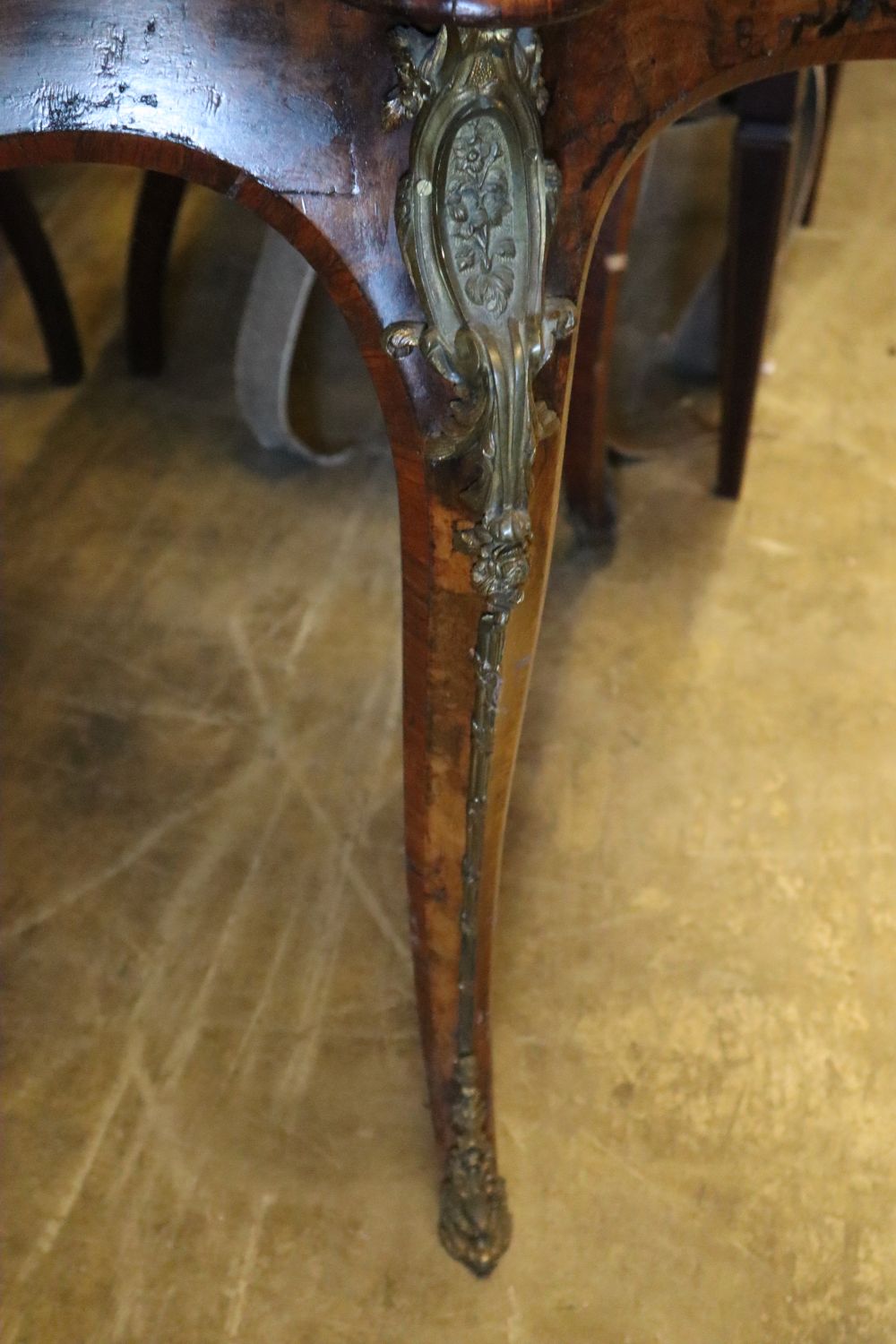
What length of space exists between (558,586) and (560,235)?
89 cm

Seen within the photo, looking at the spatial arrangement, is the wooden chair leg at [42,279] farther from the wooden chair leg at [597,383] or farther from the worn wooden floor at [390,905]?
the wooden chair leg at [597,383]

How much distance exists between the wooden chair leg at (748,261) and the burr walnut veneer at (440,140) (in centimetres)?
68

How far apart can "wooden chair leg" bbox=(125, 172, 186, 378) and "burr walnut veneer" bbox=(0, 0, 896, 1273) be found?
1.01m

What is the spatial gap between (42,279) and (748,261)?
0.85 metres

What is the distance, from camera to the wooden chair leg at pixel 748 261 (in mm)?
1379

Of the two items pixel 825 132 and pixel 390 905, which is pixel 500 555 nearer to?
pixel 390 905

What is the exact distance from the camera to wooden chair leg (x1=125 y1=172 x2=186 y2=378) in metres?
1.66

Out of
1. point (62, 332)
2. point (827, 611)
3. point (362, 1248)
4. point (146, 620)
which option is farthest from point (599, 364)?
point (362, 1248)

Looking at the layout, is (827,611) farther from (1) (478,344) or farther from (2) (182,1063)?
(1) (478,344)

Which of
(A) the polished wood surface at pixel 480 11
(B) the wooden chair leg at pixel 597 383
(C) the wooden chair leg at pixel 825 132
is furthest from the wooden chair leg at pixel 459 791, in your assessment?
(C) the wooden chair leg at pixel 825 132

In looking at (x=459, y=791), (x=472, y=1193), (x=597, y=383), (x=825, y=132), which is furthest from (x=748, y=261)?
(x=472, y=1193)

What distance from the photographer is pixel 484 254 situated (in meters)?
0.64

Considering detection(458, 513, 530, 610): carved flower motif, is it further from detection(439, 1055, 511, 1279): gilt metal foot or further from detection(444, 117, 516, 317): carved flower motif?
detection(439, 1055, 511, 1279): gilt metal foot

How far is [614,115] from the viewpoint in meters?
0.67
